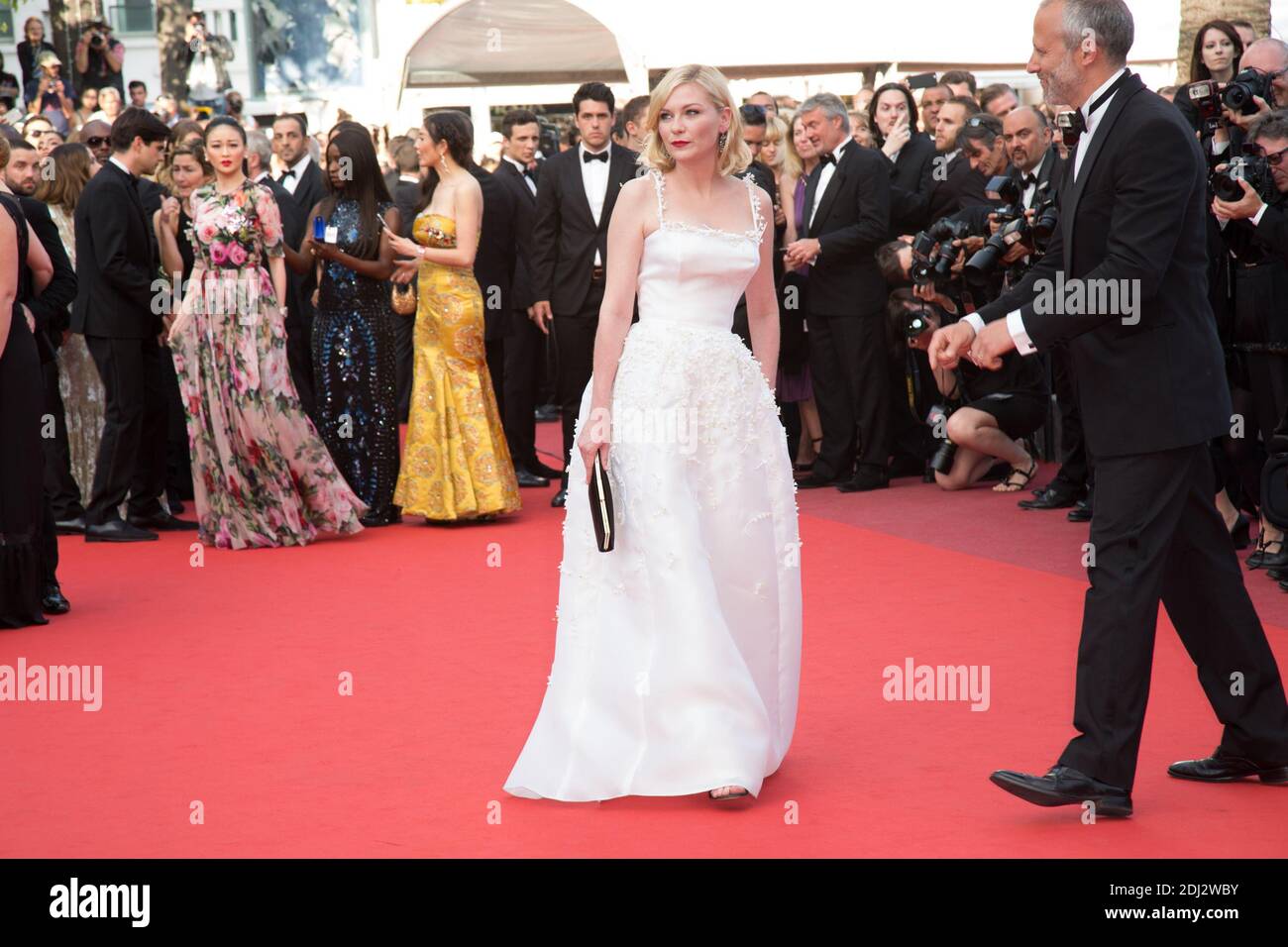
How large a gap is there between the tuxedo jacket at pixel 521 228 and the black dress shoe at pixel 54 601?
163 inches

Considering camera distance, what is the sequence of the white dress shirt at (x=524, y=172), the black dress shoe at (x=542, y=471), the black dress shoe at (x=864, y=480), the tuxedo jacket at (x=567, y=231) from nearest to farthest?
the tuxedo jacket at (x=567, y=231) < the black dress shoe at (x=864, y=480) < the black dress shoe at (x=542, y=471) < the white dress shirt at (x=524, y=172)

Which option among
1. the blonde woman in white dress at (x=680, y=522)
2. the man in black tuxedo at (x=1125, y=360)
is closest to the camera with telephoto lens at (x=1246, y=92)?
the man in black tuxedo at (x=1125, y=360)

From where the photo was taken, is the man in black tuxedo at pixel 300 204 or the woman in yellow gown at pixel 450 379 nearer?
the woman in yellow gown at pixel 450 379

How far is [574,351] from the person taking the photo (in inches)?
373

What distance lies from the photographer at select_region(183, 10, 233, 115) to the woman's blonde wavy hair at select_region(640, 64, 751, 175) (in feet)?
51.7

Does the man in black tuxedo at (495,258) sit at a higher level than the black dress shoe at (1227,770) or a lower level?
higher

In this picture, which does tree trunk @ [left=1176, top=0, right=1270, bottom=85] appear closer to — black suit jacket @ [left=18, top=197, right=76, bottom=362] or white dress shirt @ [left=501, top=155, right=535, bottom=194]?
white dress shirt @ [left=501, top=155, right=535, bottom=194]

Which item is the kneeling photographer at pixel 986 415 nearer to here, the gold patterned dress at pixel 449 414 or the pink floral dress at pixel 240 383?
the gold patterned dress at pixel 449 414

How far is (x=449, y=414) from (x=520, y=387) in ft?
5.61

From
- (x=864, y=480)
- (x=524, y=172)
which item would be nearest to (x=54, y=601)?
(x=864, y=480)

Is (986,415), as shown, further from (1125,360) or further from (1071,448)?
(1125,360)

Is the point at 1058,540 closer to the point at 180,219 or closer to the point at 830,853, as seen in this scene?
the point at 830,853

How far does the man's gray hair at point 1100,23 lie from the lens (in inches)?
153

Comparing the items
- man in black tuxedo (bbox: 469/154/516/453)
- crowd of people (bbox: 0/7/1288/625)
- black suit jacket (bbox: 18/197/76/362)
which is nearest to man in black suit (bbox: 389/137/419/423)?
man in black tuxedo (bbox: 469/154/516/453)
